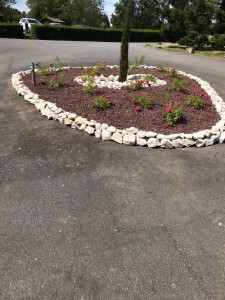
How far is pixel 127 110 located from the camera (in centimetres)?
848

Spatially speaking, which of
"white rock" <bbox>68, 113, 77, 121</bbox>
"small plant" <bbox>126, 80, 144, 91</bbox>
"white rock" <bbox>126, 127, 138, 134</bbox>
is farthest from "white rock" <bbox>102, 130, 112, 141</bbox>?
"small plant" <bbox>126, 80, 144, 91</bbox>

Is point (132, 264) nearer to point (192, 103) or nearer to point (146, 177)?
point (146, 177)

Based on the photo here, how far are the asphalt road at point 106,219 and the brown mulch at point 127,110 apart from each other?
102 centimetres

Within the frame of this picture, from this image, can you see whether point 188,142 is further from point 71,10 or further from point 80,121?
point 71,10

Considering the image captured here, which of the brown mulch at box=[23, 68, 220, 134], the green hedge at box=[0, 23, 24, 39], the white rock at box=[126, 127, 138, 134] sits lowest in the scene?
the white rock at box=[126, 127, 138, 134]

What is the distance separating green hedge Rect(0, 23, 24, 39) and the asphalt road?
95.8ft

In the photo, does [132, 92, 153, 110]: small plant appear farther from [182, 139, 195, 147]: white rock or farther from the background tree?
the background tree

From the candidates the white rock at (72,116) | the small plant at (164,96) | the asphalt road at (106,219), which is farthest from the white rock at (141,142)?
the small plant at (164,96)

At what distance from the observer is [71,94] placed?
9750mm

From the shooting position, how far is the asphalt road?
3516mm

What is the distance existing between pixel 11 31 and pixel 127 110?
29599mm

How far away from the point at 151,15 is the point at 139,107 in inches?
3030

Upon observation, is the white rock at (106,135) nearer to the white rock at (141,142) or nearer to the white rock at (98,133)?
the white rock at (98,133)

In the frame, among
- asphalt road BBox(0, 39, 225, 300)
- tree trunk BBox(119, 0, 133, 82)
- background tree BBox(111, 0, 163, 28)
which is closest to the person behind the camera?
asphalt road BBox(0, 39, 225, 300)
